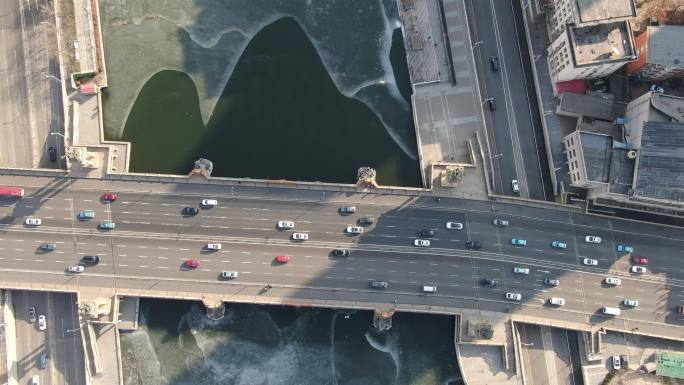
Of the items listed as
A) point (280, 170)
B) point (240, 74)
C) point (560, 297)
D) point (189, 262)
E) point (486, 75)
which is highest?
point (240, 74)

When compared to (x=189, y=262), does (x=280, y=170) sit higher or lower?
higher

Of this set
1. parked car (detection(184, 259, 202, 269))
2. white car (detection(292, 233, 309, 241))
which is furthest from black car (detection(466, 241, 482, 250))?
parked car (detection(184, 259, 202, 269))

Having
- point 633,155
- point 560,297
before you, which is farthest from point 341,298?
point 633,155

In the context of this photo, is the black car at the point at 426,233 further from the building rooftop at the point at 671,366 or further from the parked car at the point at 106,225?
the parked car at the point at 106,225

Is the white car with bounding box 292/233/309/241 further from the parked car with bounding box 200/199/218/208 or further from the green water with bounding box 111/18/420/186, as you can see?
the parked car with bounding box 200/199/218/208

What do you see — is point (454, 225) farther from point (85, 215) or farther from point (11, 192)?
point (11, 192)

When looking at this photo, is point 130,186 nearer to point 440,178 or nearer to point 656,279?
point 440,178
